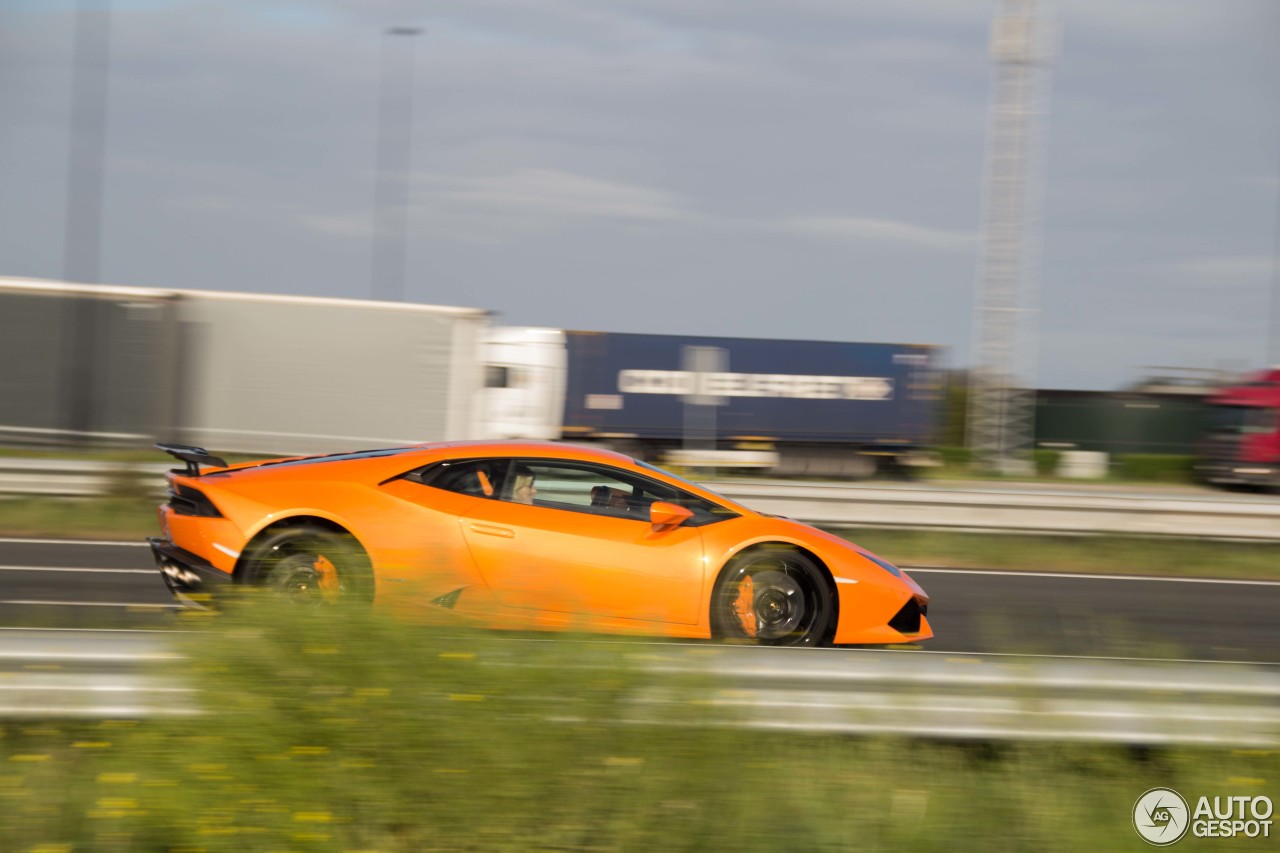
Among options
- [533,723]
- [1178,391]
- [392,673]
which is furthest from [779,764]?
[1178,391]

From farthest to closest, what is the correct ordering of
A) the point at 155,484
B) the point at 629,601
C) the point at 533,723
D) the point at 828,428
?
the point at 828,428
the point at 155,484
the point at 629,601
the point at 533,723

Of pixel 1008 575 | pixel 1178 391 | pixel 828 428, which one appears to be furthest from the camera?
pixel 1178 391

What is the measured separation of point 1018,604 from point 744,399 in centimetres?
1514

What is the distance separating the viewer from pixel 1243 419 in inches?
1064

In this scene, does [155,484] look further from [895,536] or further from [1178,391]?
[1178,391]

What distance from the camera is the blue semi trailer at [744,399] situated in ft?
80.5

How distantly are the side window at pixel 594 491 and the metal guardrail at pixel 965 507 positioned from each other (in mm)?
5827

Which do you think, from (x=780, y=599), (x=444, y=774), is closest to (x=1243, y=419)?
(x=780, y=599)

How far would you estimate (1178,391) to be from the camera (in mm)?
36062

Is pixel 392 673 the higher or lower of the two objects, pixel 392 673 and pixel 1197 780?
the higher

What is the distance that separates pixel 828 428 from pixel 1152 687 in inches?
824

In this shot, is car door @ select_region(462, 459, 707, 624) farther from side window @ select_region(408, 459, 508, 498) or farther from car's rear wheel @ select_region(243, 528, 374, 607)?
car's rear wheel @ select_region(243, 528, 374, 607)

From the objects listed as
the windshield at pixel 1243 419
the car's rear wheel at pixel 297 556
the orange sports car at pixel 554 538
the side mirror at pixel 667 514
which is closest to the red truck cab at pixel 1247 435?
the windshield at pixel 1243 419

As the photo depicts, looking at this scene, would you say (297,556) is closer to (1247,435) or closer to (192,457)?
(192,457)
